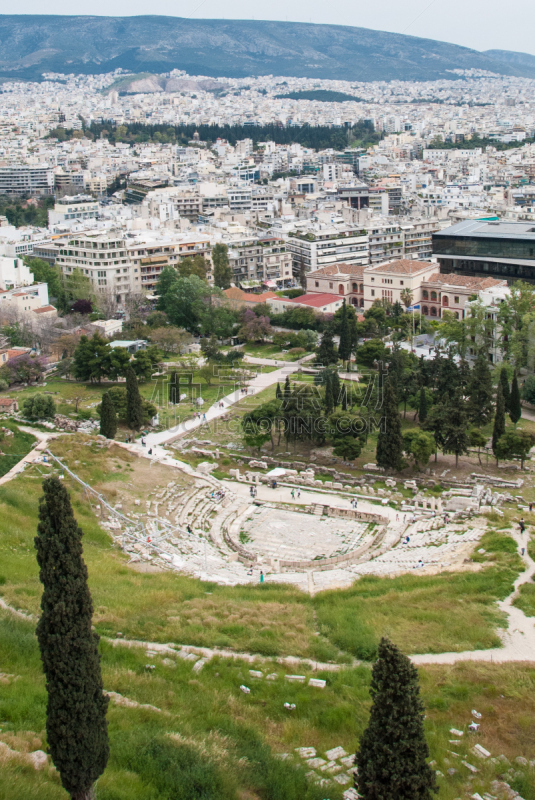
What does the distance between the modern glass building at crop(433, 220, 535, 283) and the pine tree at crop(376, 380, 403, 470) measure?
27.9 metres

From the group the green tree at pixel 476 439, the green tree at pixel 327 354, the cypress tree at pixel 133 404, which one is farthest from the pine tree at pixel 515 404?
the cypress tree at pixel 133 404

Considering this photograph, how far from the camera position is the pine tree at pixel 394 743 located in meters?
10.5

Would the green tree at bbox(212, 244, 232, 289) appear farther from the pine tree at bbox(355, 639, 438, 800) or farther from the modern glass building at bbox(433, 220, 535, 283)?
the pine tree at bbox(355, 639, 438, 800)

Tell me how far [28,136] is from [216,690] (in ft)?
534

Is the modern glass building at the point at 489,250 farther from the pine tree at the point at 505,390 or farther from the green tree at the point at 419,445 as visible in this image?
the green tree at the point at 419,445

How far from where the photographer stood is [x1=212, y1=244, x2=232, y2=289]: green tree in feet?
201

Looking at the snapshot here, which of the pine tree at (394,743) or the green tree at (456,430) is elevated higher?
the pine tree at (394,743)

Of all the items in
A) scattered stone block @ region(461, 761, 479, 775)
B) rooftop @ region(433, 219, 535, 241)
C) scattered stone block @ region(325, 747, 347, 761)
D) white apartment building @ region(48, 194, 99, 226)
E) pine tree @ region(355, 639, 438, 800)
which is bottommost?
scattered stone block @ region(461, 761, 479, 775)

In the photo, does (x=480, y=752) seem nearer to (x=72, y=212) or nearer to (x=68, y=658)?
(x=68, y=658)

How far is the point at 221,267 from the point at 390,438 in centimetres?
3369

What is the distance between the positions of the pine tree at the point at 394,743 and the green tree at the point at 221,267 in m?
52.1

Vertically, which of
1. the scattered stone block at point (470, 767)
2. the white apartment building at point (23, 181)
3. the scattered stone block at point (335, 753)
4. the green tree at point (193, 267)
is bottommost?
the scattered stone block at point (470, 767)

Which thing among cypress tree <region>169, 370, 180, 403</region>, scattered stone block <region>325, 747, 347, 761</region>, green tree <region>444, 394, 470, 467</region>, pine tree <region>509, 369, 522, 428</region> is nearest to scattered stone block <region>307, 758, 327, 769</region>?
scattered stone block <region>325, 747, 347, 761</region>

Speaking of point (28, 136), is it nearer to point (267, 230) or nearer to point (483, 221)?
point (267, 230)
